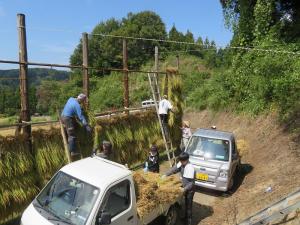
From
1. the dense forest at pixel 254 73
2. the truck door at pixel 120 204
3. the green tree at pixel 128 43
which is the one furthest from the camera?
the green tree at pixel 128 43

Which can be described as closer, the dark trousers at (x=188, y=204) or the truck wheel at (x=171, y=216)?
the truck wheel at (x=171, y=216)

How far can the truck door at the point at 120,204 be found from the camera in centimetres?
688

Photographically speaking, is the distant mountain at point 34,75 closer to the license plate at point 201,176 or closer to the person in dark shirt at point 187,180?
the person in dark shirt at point 187,180

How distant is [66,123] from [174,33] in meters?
63.1

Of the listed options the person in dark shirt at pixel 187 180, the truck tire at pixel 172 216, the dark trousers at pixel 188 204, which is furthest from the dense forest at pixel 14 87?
the dark trousers at pixel 188 204

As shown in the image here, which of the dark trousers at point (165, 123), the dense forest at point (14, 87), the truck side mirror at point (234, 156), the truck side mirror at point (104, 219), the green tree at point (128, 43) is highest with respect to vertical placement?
the green tree at point (128, 43)

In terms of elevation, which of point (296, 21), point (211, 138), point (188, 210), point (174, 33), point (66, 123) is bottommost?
point (188, 210)

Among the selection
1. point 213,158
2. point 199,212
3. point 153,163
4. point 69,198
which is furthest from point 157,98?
point 69,198

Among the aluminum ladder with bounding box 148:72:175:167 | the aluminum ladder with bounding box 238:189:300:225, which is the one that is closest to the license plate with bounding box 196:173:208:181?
the aluminum ladder with bounding box 148:72:175:167

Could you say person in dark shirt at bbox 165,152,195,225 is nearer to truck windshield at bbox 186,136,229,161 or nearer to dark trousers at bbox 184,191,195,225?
dark trousers at bbox 184,191,195,225

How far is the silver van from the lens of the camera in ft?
40.5

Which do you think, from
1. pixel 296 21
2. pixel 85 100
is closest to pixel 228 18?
pixel 296 21

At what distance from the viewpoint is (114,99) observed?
117 feet

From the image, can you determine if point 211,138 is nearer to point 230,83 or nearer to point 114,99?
point 230,83
